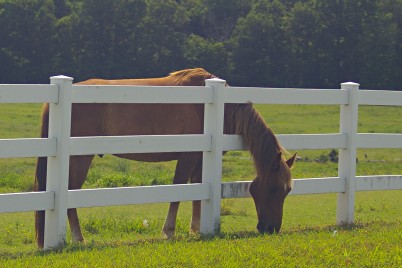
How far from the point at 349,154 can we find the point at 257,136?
1.33 meters

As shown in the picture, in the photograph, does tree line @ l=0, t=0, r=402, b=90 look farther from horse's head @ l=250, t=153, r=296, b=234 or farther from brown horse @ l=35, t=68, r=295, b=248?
horse's head @ l=250, t=153, r=296, b=234

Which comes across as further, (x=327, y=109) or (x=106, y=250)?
(x=327, y=109)

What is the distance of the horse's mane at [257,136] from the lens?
335 inches

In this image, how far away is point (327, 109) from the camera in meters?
31.9

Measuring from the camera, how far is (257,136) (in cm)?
857

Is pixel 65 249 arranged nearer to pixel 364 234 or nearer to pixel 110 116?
pixel 110 116

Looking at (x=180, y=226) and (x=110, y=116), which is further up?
(x=110, y=116)

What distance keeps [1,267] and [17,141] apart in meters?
1.19

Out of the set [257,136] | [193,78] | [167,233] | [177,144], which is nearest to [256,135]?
[257,136]

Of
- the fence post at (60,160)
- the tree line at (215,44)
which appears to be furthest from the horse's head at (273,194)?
the tree line at (215,44)

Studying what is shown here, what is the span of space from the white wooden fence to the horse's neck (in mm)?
109

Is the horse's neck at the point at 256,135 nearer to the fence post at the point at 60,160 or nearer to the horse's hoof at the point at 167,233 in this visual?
the horse's hoof at the point at 167,233

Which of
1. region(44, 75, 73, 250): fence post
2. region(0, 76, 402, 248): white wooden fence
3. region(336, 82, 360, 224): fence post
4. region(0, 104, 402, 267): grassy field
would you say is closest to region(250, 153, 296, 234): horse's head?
region(0, 104, 402, 267): grassy field

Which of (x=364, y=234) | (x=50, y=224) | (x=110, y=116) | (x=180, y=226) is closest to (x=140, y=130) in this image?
(x=110, y=116)
